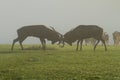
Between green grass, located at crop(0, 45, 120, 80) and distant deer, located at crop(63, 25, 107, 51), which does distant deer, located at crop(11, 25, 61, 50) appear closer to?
distant deer, located at crop(63, 25, 107, 51)

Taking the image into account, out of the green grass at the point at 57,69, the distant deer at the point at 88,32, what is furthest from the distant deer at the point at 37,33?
the green grass at the point at 57,69

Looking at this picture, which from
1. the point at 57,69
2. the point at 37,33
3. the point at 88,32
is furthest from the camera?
the point at 37,33

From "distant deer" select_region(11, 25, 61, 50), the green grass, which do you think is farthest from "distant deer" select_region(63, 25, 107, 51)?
the green grass

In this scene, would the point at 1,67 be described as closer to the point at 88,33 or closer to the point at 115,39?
the point at 88,33

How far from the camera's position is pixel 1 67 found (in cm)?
→ 2248

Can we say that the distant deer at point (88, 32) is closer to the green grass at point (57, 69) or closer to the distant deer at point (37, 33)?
the distant deer at point (37, 33)

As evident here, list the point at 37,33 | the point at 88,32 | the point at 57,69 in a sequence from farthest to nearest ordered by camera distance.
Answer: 1. the point at 37,33
2. the point at 88,32
3. the point at 57,69

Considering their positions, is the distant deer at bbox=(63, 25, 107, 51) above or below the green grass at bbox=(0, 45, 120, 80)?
above

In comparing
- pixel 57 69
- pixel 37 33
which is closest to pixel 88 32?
pixel 37 33

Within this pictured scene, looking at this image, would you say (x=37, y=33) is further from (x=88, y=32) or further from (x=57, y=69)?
(x=57, y=69)

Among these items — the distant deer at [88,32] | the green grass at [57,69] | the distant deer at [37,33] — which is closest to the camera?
the green grass at [57,69]

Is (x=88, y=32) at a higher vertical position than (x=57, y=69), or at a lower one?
higher

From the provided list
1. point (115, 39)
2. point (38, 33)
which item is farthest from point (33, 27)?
point (115, 39)

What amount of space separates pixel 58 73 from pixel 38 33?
18975 millimetres
